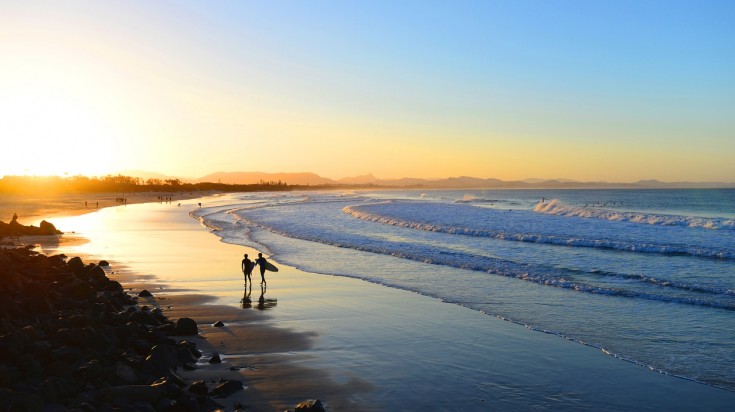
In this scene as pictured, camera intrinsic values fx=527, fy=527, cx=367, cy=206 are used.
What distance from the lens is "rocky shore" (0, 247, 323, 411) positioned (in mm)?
6531

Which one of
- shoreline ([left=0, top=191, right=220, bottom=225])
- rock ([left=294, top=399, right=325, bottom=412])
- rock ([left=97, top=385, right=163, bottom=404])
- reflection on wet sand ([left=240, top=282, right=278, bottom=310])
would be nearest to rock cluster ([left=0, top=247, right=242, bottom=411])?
rock ([left=97, top=385, right=163, bottom=404])

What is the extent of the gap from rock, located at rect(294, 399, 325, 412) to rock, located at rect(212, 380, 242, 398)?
1232 millimetres

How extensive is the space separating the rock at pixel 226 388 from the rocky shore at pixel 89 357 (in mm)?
15

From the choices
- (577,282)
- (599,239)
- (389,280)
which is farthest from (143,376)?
(599,239)

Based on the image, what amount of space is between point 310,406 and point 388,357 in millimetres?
2954

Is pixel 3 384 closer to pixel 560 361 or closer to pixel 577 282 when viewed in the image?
pixel 560 361

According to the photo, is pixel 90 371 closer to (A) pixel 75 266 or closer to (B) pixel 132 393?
(B) pixel 132 393

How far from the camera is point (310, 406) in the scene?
265 inches

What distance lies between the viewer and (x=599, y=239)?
Result: 28.8 meters

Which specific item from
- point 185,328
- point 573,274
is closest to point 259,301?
point 185,328

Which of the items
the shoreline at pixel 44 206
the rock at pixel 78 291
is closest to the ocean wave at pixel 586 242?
the rock at pixel 78 291

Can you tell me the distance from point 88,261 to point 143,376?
15.6 metres

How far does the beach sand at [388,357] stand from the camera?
24.9 ft

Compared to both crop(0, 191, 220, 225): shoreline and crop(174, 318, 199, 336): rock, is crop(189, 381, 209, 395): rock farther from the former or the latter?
crop(0, 191, 220, 225): shoreline
